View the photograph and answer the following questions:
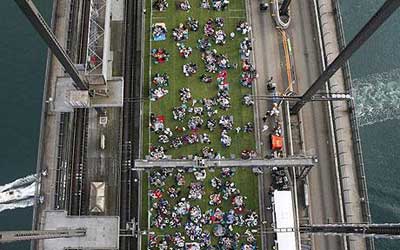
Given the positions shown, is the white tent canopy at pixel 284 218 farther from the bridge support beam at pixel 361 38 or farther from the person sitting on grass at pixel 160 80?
the person sitting on grass at pixel 160 80

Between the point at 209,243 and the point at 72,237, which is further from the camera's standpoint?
the point at 209,243

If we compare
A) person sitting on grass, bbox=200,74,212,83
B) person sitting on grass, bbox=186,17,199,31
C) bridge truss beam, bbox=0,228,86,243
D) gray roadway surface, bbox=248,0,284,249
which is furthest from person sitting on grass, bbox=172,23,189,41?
bridge truss beam, bbox=0,228,86,243

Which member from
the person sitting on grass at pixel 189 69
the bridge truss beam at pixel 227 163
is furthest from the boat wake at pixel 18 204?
the person sitting on grass at pixel 189 69

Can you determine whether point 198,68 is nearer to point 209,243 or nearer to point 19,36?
point 209,243

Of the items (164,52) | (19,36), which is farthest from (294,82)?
(19,36)

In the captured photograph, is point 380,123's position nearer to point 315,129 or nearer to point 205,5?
point 315,129

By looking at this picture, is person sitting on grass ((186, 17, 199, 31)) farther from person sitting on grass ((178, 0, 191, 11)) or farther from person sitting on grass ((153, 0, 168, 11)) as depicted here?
person sitting on grass ((153, 0, 168, 11))
